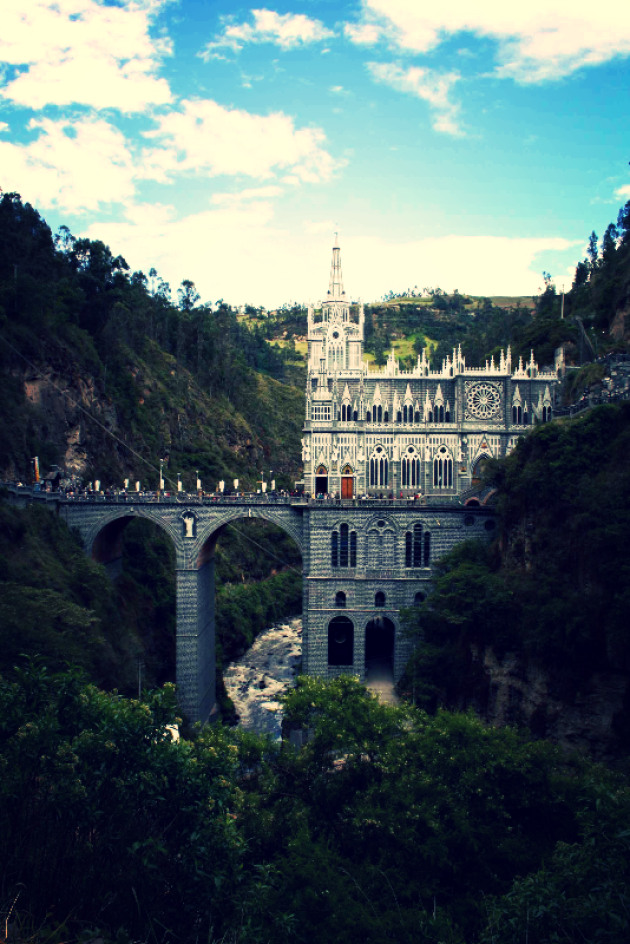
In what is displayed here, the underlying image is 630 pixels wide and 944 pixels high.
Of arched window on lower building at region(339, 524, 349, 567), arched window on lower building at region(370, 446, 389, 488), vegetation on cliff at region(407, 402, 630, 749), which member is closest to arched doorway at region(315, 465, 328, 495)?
arched window on lower building at region(370, 446, 389, 488)

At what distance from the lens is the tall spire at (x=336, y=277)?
55.9 metres

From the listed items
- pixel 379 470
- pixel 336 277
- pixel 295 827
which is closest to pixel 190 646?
pixel 379 470

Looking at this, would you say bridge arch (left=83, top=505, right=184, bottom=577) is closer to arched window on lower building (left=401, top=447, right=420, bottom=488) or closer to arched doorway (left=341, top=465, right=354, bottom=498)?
arched doorway (left=341, top=465, right=354, bottom=498)

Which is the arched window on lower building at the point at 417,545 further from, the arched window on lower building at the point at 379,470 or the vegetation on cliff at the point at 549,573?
the arched window on lower building at the point at 379,470

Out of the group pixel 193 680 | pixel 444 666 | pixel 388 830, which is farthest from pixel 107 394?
pixel 388 830

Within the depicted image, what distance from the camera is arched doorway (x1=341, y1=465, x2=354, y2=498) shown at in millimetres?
51750

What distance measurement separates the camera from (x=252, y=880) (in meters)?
19.6

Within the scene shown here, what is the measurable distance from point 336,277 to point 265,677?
33.9m

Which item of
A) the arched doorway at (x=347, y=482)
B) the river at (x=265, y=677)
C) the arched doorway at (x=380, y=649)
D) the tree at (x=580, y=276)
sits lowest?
the river at (x=265, y=677)

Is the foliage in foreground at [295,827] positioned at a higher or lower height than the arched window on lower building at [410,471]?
lower

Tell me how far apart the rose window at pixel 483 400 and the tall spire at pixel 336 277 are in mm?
13109

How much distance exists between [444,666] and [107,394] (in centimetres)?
4195

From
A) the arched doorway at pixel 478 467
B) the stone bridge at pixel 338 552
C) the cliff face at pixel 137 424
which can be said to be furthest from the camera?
the cliff face at pixel 137 424

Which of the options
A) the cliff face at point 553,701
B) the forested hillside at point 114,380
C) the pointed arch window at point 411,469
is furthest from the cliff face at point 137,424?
the cliff face at point 553,701
